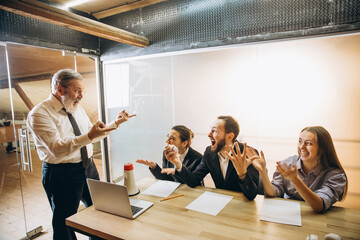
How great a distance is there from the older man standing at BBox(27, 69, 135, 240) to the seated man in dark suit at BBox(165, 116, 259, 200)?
2.38 feet

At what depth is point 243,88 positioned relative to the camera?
2.86 meters

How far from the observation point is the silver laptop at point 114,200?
4.74 feet

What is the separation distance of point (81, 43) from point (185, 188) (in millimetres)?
2544

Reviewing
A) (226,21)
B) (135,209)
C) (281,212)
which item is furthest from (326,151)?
(226,21)

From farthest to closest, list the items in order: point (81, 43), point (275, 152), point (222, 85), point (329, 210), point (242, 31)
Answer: point (81, 43)
point (222, 85)
point (275, 152)
point (242, 31)
point (329, 210)

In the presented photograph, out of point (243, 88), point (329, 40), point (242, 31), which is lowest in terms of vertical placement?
point (243, 88)

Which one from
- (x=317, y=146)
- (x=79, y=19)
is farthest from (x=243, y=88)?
(x=79, y=19)

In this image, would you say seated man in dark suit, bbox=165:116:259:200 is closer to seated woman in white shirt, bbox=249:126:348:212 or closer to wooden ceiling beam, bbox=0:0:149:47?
seated woman in white shirt, bbox=249:126:348:212

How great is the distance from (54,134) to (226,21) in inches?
82.4

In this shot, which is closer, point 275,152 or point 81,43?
point 275,152

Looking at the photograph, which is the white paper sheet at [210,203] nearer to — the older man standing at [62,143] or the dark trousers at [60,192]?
the older man standing at [62,143]

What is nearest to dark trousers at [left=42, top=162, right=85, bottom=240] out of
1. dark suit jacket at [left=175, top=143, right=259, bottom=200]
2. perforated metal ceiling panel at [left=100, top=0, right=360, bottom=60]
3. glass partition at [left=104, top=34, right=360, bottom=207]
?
dark suit jacket at [left=175, top=143, right=259, bottom=200]

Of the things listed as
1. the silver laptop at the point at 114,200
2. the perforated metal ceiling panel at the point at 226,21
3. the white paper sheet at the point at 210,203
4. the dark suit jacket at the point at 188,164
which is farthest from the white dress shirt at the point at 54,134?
the perforated metal ceiling panel at the point at 226,21

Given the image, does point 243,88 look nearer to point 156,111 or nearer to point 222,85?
point 222,85
